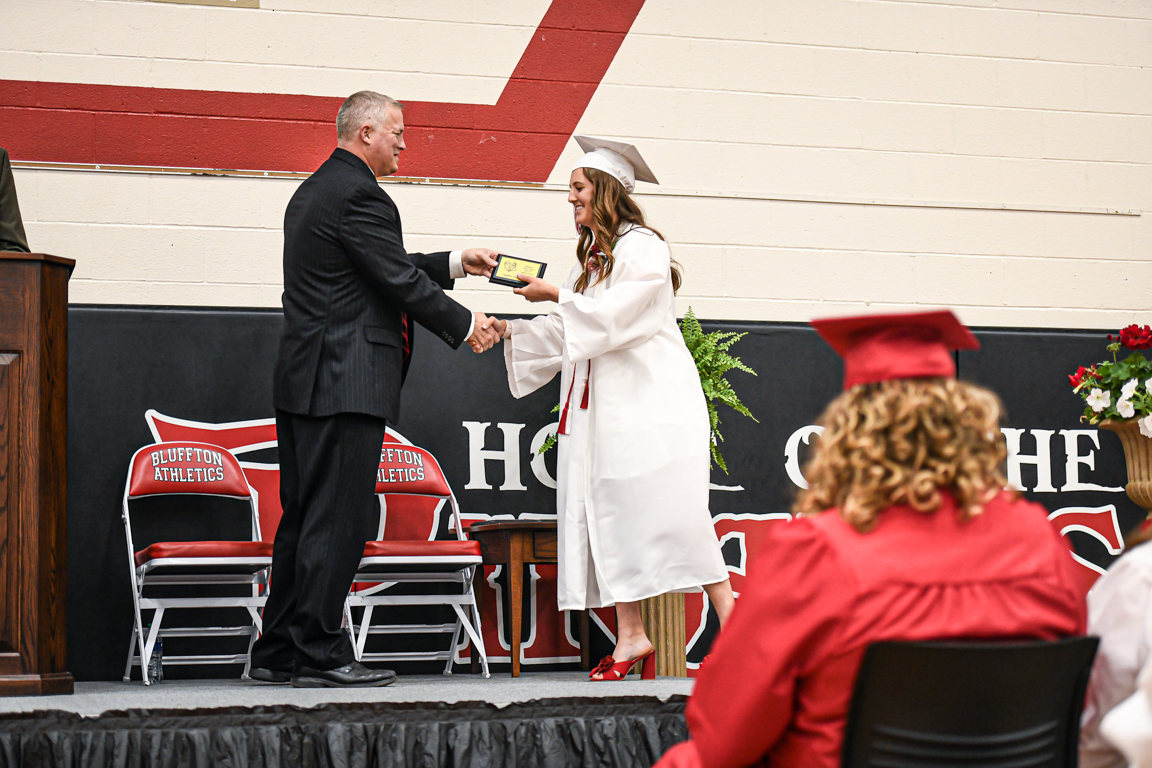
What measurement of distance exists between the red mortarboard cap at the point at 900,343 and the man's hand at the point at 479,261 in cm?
266

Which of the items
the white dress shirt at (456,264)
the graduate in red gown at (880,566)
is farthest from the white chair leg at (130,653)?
the graduate in red gown at (880,566)

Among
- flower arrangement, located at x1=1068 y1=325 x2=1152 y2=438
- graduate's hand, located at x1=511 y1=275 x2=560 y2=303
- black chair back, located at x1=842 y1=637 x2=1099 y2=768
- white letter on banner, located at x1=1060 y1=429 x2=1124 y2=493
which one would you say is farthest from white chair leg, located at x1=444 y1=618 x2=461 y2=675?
black chair back, located at x1=842 y1=637 x2=1099 y2=768

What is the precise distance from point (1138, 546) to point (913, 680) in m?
0.42

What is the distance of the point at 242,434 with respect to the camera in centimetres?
427

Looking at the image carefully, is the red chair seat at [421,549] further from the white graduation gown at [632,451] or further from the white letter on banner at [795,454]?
the white letter on banner at [795,454]

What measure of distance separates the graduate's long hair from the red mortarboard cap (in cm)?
235

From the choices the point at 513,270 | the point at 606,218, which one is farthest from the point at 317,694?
the point at 606,218

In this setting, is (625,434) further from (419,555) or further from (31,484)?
(31,484)

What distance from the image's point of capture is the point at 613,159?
371 cm

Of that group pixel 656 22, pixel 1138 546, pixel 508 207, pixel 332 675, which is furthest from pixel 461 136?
pixel 1138 546

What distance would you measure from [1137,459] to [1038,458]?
1.35 m

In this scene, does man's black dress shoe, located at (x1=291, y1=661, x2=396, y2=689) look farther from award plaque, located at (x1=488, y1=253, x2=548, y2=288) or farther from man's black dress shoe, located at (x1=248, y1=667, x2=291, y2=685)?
award plaque, located at (x1=488, y1=253, x2=548, y2=288)

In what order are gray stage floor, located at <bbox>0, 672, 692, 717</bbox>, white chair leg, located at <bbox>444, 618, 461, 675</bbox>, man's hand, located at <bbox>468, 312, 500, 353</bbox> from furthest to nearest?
white chair leg, located at <bbox>444, 618, 461, 675</bbox>, man's hand, located at <bbox>468, 312, 500, 353</bbox>, gray stage floor, located at <bbox>0, 672, 692, 717</bbox>

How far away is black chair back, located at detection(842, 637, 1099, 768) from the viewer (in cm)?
114
